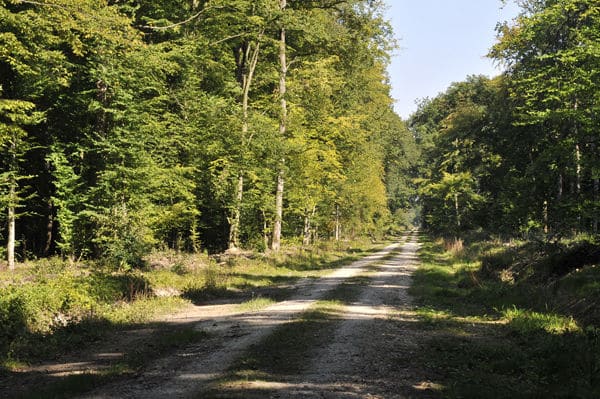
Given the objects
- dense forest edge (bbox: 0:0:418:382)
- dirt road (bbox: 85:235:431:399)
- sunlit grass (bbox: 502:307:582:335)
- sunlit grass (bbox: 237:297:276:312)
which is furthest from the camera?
dense forest edge (bbox: 0:0:418:382)

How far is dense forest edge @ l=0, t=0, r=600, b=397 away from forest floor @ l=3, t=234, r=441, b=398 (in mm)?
854

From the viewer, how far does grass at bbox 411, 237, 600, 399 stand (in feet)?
21.4

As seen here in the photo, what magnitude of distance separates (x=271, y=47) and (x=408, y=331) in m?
22.0

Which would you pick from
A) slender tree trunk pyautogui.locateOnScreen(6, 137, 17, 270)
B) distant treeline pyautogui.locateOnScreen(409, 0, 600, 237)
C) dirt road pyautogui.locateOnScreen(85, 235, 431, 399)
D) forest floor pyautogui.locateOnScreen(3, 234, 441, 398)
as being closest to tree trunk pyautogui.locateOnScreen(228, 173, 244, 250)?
slender tree trunk pyautogui.locateOnScreen(6, 137, 17, 270)

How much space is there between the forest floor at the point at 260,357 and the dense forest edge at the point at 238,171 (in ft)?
2.80

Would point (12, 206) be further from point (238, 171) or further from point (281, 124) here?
point (281, 124)

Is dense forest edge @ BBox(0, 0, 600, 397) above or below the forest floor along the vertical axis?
above

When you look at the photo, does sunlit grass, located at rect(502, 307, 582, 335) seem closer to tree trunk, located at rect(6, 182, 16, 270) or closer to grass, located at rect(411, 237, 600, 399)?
grass, located at rect(411, 237, 600, 399)

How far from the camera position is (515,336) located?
957 cm

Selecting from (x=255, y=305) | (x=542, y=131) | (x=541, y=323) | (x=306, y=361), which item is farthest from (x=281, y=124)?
(x=306, y=361)

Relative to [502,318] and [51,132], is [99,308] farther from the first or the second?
[51,132]

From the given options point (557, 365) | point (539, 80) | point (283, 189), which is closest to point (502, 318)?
point (557, 365)

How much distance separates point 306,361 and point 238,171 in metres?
18.1

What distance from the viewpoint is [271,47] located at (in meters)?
28.1
